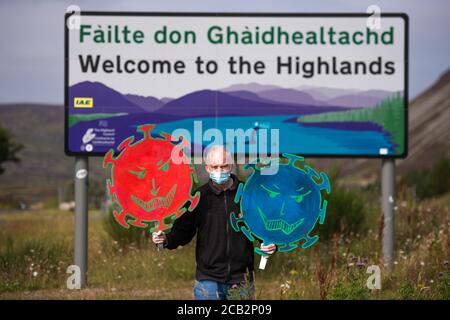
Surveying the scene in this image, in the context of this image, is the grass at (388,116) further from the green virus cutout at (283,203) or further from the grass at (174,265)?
the green virus cutout at (283,203)

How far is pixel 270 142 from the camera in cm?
989

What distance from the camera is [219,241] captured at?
Result: 549 cm

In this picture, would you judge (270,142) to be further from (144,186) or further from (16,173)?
(16,173)

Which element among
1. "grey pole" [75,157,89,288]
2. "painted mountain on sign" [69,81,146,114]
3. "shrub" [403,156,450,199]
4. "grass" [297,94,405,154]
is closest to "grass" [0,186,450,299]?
"grey pole" [75,157,89,288]

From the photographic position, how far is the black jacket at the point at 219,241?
548 cm

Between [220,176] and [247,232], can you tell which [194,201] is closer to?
[220,176]

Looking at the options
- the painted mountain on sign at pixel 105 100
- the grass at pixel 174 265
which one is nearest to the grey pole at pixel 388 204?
the grass at pixel 174 265

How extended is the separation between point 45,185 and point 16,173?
1128cm

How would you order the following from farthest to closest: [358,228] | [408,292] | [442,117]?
[442,117] < [358,228] < [408,292]

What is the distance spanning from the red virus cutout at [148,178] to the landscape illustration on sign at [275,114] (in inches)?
146

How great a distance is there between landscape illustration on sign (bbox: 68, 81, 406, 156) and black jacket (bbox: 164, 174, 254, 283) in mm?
4217

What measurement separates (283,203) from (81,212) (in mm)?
4759

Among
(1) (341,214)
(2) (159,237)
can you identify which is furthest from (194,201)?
(1) (341,214)

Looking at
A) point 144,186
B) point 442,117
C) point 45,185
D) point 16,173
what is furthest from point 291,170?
point 442,117
